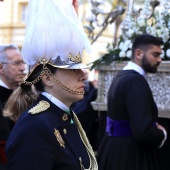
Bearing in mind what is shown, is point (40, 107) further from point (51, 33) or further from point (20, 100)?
point (20, 100)

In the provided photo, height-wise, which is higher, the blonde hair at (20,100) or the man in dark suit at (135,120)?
the blonde hair at (20,100)

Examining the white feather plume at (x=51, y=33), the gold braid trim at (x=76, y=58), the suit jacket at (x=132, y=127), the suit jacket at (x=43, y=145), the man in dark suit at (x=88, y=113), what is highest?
the white feather plume at (x=51, y=33)

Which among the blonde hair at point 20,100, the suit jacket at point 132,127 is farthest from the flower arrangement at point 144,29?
the blonde hair at point 20,100

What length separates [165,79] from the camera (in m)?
4.59

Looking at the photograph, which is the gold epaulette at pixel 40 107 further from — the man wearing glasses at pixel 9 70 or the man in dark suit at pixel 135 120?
the man in dark suit at pixel 135 120

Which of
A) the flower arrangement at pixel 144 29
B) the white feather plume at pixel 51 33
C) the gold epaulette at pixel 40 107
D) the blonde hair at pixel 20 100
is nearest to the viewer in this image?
the gold epaulette at pixel 40 107

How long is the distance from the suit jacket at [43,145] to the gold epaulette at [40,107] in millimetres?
15

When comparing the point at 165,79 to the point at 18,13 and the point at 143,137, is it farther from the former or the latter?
the point at 18,13

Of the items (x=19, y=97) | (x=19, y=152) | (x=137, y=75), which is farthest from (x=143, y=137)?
(x=19, y=152)

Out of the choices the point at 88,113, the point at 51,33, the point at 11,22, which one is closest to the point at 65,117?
the point at 51,33

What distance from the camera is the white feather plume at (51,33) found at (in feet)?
7.11

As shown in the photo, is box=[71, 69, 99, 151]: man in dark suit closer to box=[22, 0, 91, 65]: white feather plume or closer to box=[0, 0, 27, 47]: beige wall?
box=[22, 0, 91, 65]: white feather plume

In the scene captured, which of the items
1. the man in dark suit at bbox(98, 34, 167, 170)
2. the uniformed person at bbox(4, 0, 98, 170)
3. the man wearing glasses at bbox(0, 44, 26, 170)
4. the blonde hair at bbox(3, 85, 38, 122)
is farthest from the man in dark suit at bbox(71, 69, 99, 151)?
the uniformed person at bbox(4, 0, 98, 170)

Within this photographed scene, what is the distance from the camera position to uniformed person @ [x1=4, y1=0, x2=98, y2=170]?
6.58 feet
